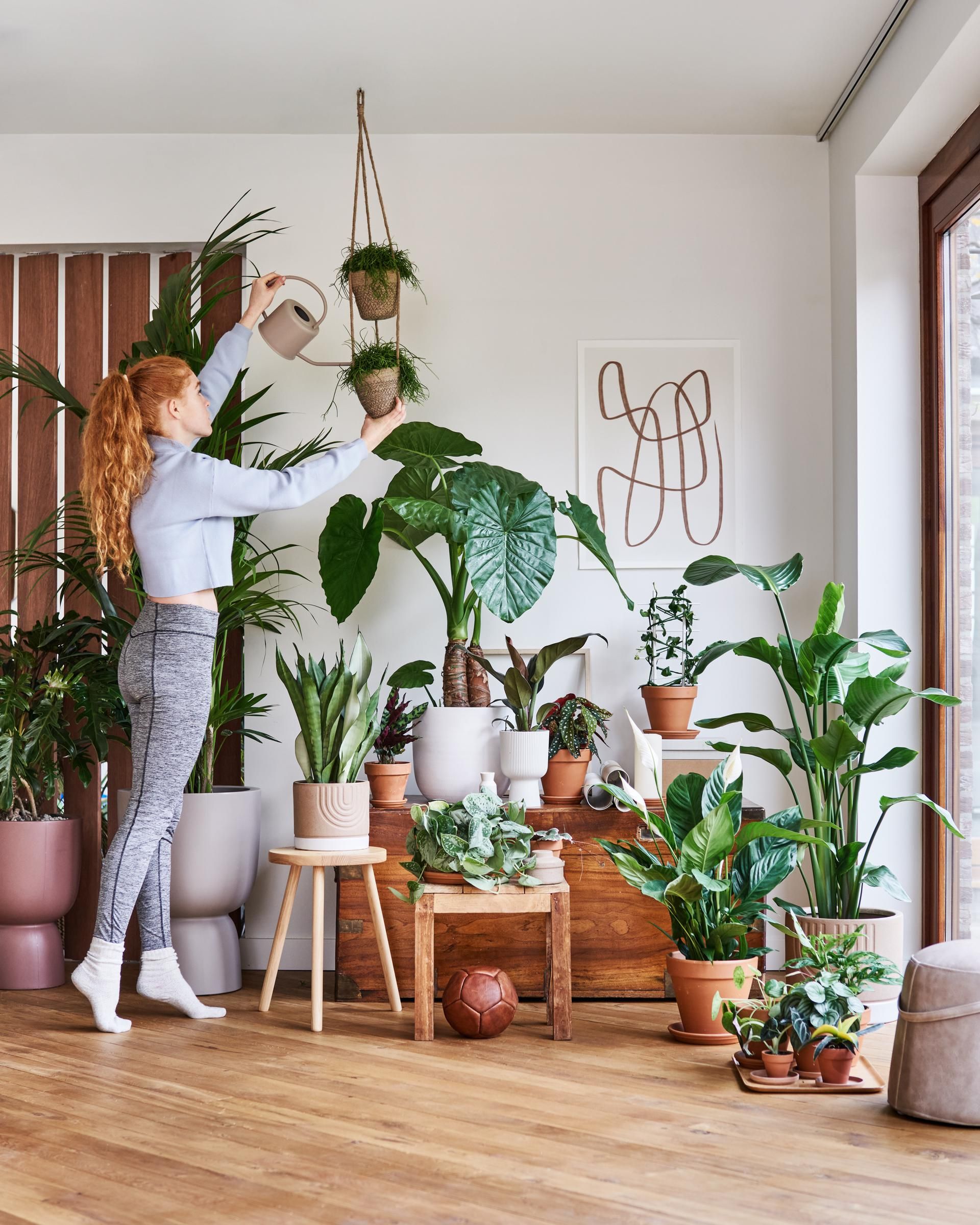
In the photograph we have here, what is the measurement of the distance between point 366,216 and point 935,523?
6.54 feet

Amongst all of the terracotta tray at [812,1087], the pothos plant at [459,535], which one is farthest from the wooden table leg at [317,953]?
the terracotta tray at [812,1087]

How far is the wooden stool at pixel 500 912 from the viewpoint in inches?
104

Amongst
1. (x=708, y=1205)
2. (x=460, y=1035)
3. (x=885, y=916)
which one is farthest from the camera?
(x=885, y=916)

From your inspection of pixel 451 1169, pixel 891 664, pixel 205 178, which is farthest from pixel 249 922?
pixel 205 178

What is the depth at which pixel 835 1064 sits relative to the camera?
7.36 feet

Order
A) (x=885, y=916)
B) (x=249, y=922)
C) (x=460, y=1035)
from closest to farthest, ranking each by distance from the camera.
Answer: (x=460, y=1035), (x=885, y=916), (x=249, y=922)

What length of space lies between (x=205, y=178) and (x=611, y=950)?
8.86 ft

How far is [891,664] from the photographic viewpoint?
3295 millimetres

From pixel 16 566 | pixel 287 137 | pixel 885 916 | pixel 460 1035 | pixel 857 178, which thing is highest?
pixel 287 137

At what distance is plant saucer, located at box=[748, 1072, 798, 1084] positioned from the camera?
226 cm

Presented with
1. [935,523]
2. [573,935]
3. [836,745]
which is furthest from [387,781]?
[935,523]

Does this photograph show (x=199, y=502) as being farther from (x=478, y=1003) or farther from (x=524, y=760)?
(x=478, y=1003)

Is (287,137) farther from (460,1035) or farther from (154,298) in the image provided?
(460,1035)

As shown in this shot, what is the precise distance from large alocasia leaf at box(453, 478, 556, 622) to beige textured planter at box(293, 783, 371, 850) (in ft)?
1.95
